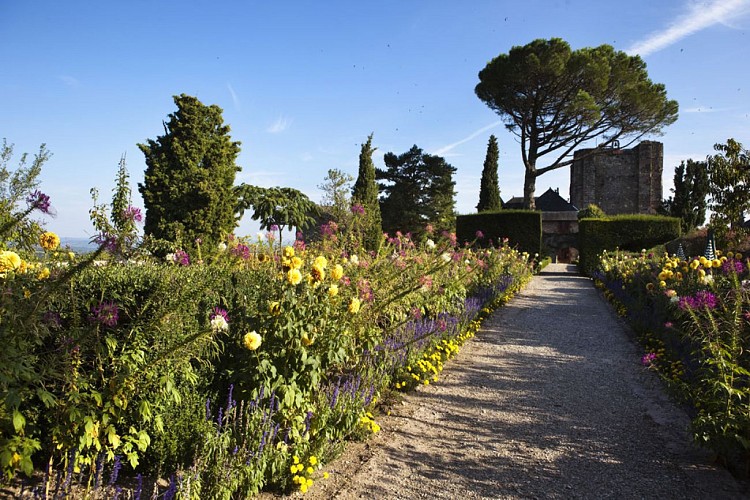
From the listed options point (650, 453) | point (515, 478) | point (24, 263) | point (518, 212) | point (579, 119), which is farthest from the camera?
point (579, 119)

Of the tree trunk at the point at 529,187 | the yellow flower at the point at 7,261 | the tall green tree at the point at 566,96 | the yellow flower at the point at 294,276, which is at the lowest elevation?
the yellow flower at the point at 294,276

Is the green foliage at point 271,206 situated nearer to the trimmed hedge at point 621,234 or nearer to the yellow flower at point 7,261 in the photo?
the trimmed hedge at point 621,234

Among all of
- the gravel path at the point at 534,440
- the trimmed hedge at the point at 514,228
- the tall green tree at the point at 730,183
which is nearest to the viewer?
the gravel path at the point at 534,440

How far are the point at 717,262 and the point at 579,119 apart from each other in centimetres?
2105

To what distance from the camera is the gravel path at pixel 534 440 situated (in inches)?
97.0

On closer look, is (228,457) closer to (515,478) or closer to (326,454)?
(326,454)

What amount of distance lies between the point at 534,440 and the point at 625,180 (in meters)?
35.7

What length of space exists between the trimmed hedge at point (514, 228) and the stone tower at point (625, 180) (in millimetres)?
18407

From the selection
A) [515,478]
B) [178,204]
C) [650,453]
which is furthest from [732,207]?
[178,204]

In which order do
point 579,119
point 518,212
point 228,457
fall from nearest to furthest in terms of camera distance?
1. point 228,457
2. point 518,212
3. point 579,119

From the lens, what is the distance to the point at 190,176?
412 inches

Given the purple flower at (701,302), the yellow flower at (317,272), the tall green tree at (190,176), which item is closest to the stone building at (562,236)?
the tall green tree at (190,176)

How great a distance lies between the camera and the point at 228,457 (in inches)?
83.7

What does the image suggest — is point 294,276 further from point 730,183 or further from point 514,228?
point 514,228
